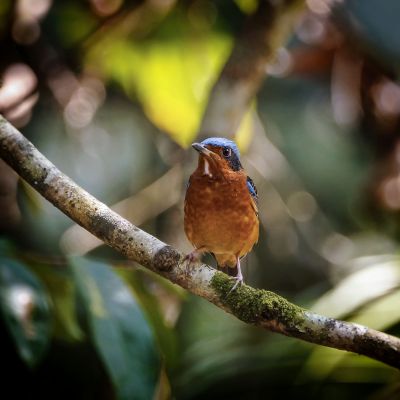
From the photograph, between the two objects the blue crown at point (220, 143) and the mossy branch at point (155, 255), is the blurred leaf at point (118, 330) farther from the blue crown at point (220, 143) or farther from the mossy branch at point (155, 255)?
the blue crown at point (220, 143)

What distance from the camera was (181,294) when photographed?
165 inches

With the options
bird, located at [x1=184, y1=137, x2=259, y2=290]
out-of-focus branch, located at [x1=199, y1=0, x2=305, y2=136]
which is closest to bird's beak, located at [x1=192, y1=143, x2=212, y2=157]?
bird, located at [x1=184, y1=137, x2=259, y2=290]

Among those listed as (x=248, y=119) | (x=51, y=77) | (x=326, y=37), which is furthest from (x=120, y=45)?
(x=326, y=37)

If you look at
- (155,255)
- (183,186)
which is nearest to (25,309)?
(155,255)

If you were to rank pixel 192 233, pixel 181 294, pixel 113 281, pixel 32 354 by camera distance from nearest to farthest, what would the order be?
pixel 32 354, pixel 113 281, pixel 192 233, pixel 181 294

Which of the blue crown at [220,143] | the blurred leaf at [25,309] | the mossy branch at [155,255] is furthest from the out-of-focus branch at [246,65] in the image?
the mossy branch at [155,255]

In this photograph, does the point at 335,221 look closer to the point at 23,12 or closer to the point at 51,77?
the point at 51,77

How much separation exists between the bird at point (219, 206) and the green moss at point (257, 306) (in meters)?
0.96

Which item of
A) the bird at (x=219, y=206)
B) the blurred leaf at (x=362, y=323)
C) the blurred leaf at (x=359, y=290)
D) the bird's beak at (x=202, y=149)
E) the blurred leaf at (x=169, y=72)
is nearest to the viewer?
the bird's beak at (x=202, y=149)

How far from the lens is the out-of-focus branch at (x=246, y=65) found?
4402 millimetres

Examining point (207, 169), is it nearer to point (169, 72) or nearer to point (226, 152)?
point (226, 152)

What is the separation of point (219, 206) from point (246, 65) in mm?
1191

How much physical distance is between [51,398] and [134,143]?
2104 millimetres

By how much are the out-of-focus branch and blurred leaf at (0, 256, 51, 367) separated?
158 cm
